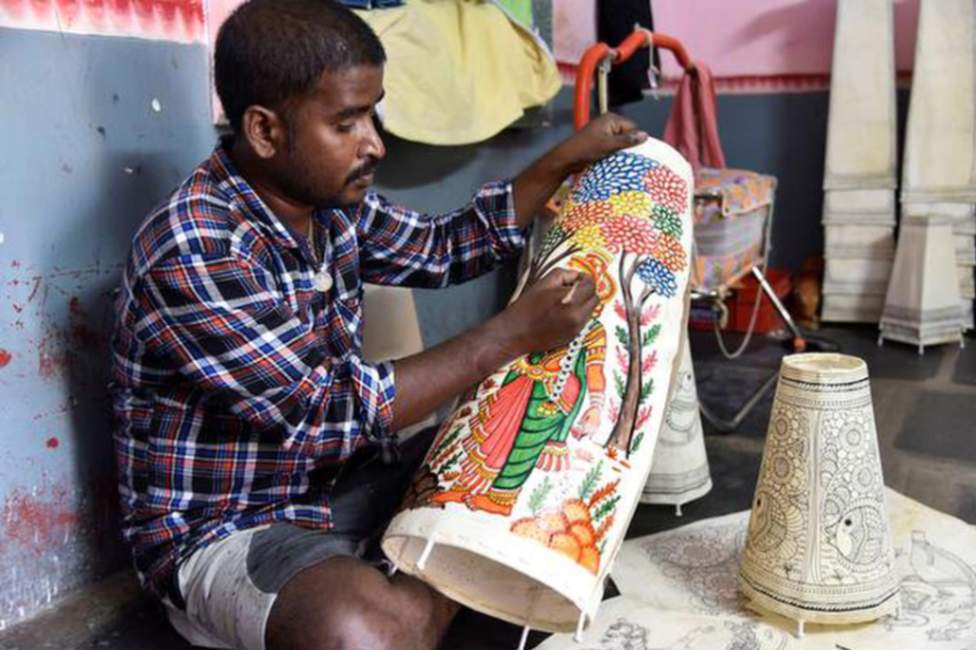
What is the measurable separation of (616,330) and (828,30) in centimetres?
273

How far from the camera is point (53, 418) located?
135 cm

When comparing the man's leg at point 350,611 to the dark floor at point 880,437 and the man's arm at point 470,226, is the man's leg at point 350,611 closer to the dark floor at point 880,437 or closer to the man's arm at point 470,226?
the dark floor at point 880,437

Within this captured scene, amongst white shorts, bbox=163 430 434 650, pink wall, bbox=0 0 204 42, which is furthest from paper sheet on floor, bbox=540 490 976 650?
pink wall, bbox=0 0 204 42

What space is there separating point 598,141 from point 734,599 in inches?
29.2

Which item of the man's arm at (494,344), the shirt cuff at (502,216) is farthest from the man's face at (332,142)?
the shirt cuff at (502,216)

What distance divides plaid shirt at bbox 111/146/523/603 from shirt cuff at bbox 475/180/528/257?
0.83 feet

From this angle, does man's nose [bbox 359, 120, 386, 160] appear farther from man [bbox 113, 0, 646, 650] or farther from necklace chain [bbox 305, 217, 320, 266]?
necklace chain [bbox 305, 217, 320, 266]

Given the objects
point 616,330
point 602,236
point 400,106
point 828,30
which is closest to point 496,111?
point 400,106

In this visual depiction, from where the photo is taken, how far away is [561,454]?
109 centimetres

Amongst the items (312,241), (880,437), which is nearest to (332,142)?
(312,241)

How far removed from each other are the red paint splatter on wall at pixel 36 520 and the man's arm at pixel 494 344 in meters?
0.59

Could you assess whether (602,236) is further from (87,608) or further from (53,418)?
(87,608)

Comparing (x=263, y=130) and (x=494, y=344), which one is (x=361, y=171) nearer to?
(x=263, y=130)

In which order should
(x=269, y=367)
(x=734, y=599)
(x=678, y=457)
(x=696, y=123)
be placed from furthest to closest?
(x=696, y=123) → (x=678, y=457) → (x=734, y=599) → (x=269, y=367)
